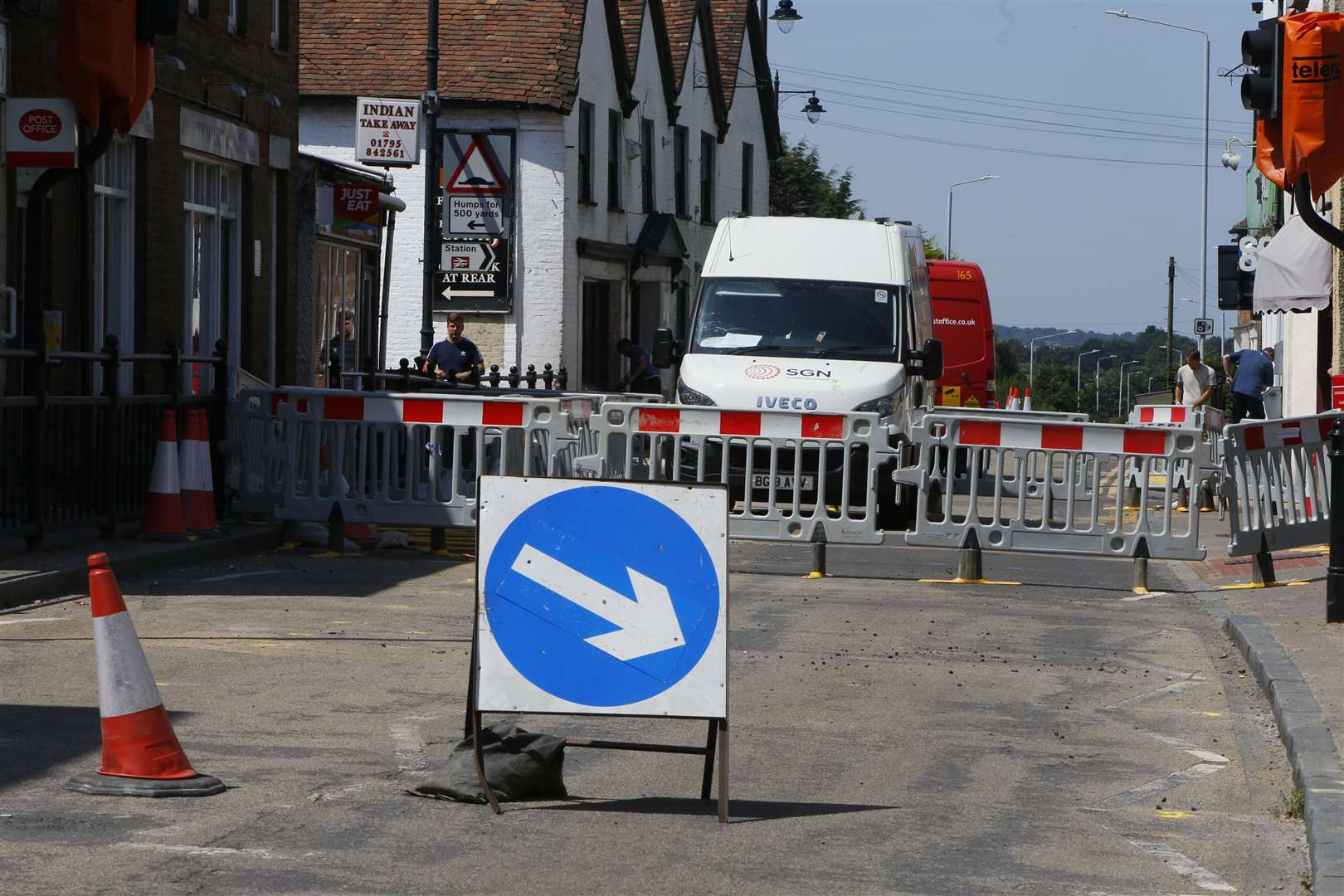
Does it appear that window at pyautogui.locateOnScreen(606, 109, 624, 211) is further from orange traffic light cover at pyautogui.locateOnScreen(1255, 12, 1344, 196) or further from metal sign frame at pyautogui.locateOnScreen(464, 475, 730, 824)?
metal sign frame at pyautogui.locateOnScreen(464, 475, 730, 824)

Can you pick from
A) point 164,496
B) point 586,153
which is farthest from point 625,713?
point 586,153

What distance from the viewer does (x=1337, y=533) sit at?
11781 mm

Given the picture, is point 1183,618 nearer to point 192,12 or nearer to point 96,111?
point 96,111

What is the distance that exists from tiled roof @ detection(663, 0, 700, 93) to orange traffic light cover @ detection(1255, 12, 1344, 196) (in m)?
34.5

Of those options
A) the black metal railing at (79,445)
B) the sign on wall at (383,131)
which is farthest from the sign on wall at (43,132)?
the sign on wall at (383,131)

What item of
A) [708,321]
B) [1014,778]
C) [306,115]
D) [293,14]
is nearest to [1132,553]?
[708,321]

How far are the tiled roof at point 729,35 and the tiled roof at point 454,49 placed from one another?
1277 cm

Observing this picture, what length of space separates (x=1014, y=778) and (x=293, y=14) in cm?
1668

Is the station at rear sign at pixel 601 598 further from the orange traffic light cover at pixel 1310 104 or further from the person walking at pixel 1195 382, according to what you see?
the person walking at pixel 1195 382

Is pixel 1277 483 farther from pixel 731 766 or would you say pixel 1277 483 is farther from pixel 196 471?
pixel 731 766

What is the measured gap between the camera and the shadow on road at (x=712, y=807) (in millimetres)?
6902

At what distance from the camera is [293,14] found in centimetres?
2233

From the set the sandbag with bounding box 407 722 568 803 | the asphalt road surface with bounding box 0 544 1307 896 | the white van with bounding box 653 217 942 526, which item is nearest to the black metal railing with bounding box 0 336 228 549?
the asphalt road surface with bounding box 0 544 1307 896

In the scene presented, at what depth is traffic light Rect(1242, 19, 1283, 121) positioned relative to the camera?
10102 millimetres
